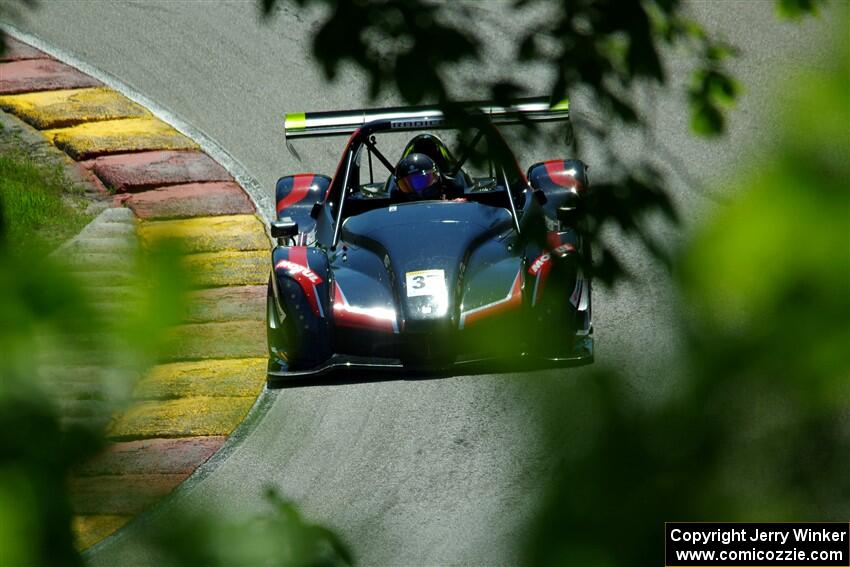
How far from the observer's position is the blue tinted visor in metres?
8.18

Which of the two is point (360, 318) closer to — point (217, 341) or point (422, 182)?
point (422, 182)

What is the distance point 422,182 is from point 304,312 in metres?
1.73

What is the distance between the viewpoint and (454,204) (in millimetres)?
7875

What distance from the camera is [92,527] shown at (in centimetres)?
101

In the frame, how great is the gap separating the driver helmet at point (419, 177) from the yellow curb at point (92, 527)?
23.5 ft

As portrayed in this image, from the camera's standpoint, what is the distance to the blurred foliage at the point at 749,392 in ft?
2.21

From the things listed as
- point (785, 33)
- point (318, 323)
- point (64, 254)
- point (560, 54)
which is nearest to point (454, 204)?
point (318, 323)

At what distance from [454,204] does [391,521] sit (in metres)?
6.87

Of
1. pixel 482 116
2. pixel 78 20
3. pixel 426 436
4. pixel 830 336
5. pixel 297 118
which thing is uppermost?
pixel 78 20

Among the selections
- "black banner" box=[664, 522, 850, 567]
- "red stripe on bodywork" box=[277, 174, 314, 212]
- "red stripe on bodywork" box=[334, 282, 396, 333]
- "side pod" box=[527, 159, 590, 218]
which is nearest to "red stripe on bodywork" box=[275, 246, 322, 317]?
"red stripe on bodywork" box=[334, 282, 396, 333]

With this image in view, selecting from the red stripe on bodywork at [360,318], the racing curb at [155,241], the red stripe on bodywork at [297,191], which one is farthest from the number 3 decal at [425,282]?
the red stripe on bodywork at [297,191]

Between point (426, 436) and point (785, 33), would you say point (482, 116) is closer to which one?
point (426, 436)

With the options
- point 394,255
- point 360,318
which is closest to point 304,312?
point 360,318

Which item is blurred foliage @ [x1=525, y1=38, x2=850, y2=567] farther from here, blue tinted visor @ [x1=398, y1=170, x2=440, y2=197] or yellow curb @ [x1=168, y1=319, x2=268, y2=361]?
blue tinted visor @ [x1=398, y1=170, x2=440, y2=197]
